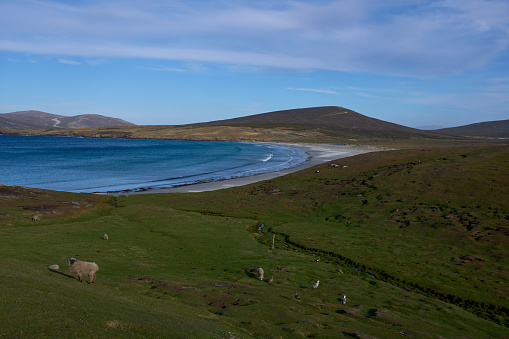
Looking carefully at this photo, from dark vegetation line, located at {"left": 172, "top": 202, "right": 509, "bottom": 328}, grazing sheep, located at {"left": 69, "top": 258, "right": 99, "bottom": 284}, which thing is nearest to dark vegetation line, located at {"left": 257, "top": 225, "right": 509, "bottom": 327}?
dark vegetation line, located at {"left": 172, "top": 202, "right": 509, "bottom": 328}

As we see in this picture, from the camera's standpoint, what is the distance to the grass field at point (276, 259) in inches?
772

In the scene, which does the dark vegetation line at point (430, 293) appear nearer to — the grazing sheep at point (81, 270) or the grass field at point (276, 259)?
the grass field at point (276, 259)

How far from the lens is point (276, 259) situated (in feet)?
122

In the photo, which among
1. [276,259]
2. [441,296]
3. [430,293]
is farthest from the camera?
[276,259]

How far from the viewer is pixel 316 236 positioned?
46719 mm

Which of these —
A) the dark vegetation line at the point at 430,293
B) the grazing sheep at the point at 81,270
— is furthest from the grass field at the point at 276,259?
the grazing sheep at the point at 81,270

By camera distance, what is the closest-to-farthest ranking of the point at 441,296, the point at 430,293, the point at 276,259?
the point at 441,296 < the point at 430,293 < the point at 276,259

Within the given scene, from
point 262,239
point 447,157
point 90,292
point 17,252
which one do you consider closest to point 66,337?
point 90,292

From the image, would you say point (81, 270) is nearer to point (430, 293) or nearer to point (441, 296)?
point (430, 293)

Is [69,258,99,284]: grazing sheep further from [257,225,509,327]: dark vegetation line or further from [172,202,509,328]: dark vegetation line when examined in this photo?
[257,225,509,327]: dark vegetation line

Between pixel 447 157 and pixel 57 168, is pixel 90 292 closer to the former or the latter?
pixel 447 157

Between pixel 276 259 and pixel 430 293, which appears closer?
pixel 430 293

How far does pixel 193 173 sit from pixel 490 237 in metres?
89.1

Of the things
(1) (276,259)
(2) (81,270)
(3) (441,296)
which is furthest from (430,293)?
(2) (81,270)
